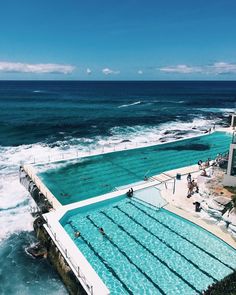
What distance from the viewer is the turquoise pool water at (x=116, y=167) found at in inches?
744

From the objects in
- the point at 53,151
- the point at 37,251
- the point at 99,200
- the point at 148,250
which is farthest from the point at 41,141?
the point at 148,250

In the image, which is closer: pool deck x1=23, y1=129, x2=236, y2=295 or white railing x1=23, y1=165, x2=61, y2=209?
Result: pool deck x1=23, y1=129, x2=236, y2=295

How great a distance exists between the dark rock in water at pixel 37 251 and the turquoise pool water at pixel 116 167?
3.18 metres

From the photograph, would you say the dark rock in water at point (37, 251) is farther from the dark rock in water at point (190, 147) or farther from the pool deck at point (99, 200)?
the dark rock in water at point (190, 147)

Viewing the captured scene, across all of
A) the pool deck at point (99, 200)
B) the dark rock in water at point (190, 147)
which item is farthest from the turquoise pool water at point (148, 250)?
the dark rock in water at point (190, 147)

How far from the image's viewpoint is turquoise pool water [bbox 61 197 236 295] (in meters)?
10.8

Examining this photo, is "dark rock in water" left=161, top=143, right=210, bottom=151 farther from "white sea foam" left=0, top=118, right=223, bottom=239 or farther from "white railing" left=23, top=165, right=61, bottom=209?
"white railing" left=23, top=165, right=61, bottom=209

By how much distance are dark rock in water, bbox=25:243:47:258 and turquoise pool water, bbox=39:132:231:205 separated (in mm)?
3175

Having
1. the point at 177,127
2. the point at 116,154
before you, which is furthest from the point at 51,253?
the point at 177,127

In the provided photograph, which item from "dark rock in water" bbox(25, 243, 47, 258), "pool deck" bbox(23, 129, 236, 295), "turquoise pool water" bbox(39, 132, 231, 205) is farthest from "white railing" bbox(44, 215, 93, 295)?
"turquoise pool water" bbox(39, 132, 231, 205)

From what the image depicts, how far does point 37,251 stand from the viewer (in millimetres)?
13945

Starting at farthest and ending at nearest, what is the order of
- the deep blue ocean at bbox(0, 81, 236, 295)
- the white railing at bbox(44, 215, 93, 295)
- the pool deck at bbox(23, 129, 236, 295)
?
the deep blue ocean at bbox(0, 81, 236, 295) → the pool deck at bbox(23, 129, 236, 295) → the white railing at bbox(44, 215, 93, 295)

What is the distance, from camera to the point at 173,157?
2592cm

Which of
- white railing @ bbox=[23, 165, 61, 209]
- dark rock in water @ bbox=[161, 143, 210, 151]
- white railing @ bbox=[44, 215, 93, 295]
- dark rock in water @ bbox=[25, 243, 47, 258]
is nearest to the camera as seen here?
white railing @ bbox=[44, 215, 93, 295]
